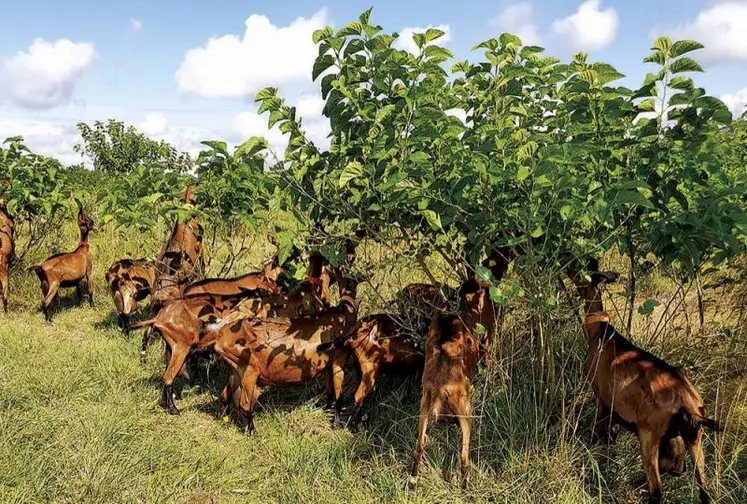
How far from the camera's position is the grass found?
11.3 ft

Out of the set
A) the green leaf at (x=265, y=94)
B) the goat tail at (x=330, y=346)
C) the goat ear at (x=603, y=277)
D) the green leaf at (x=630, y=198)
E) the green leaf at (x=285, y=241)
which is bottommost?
the goat tail at (x=330, y=346)

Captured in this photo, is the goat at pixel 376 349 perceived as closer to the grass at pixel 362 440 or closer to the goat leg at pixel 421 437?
the grass at pixel 362 440

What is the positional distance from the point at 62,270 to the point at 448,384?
18.8 feet

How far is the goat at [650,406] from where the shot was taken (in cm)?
296

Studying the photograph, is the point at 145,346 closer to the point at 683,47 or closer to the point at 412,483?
the point at 412,483

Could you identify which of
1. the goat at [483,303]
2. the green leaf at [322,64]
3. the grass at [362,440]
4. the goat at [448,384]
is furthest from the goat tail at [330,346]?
the green leaf at [322,64]

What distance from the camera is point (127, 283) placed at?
6.84 metres

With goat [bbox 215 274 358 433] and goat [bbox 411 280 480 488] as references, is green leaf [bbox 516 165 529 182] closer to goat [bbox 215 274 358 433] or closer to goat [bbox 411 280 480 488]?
goat [bbox 411 280 480 488]

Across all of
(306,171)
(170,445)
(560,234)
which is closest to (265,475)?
(170,445)

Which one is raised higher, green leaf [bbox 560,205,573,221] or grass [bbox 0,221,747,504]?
green leaf [bbox 560,205,573,221]

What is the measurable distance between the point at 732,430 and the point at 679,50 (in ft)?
7.62

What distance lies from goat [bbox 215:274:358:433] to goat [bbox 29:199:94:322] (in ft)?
12.4

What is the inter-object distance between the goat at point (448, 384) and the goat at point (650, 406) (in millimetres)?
765

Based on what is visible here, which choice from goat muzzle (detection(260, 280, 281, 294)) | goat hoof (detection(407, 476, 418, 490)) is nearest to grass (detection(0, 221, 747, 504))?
goat hoof (detection(407, 476, 418, 490))
